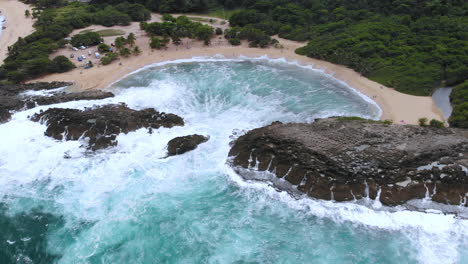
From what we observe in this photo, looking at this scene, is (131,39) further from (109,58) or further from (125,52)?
(109,58)

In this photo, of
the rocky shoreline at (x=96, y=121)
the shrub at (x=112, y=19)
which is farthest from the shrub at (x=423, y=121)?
the shrub at (x=112, y=19)

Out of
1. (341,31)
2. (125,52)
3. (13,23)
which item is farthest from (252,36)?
(13,23)

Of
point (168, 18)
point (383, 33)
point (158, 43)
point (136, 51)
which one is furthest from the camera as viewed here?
point (168, 18)

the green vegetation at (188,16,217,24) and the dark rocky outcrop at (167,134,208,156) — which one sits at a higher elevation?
the green vegetation at (188,16,217,24)

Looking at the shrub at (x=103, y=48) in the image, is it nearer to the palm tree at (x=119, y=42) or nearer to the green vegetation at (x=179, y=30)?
the palm tree at (x=119, y=42)

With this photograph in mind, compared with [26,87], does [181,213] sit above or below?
below

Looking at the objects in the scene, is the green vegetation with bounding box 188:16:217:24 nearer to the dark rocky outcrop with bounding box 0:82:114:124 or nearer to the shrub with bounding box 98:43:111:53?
the shrub with bounding box 98:43:111:53

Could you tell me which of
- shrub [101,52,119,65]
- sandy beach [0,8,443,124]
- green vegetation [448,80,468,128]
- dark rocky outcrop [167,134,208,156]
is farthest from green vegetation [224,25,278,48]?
green vegetation [448,80,468,128]
